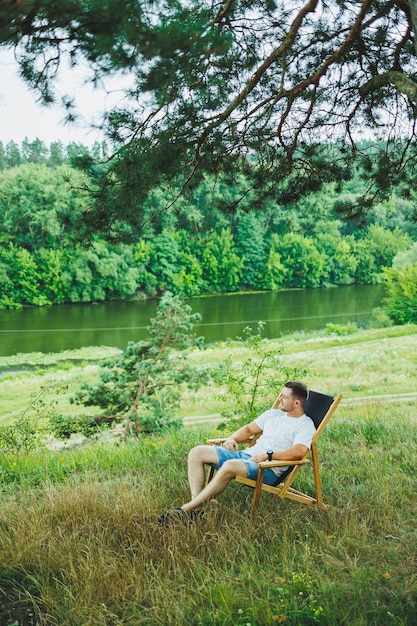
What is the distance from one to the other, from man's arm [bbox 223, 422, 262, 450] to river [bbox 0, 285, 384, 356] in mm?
20247

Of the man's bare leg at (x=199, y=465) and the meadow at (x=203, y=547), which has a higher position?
the man's bare leg at (x=199, y=465)

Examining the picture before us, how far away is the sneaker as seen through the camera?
3.12m

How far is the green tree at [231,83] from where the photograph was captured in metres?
2.35

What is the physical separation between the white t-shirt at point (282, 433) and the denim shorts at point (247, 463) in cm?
4

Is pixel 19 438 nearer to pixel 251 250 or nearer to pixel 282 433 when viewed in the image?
pixel 282 433

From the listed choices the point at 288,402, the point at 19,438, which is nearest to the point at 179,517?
the point at 288,402

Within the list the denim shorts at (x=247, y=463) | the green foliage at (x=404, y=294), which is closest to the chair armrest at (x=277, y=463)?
the denim shorts at (x=247, y=463)

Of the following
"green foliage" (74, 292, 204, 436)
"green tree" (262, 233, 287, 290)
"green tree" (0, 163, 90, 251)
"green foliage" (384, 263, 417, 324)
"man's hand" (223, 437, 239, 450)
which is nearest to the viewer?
"man's hand" (223, 437, 239, 450)

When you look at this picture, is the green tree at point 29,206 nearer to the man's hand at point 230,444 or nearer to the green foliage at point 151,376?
the green foliage at point 151,376

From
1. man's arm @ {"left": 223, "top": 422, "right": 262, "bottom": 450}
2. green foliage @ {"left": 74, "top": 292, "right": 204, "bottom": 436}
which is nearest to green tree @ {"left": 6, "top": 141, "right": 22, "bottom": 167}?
green foliage @ {"left": 74, "top": 292, "right": 204, "bottom": 436}

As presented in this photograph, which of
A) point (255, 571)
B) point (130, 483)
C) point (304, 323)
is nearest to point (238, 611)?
point (255, 571)

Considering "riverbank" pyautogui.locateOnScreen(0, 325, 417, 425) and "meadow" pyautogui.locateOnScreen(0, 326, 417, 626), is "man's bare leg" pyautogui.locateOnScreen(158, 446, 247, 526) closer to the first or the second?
"meadow" pyautogui.locateOnScreen(0, 326, 417, 626)

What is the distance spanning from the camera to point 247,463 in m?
3.44

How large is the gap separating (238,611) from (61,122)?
2.57 m
